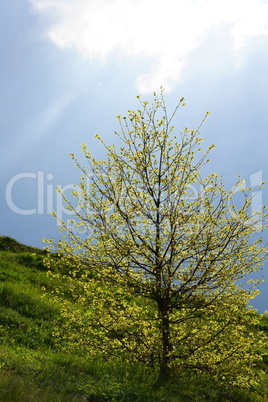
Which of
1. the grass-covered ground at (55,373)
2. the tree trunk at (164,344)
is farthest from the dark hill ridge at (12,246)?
the tree trunk at (164,344)

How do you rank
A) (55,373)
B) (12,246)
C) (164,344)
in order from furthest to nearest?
1. (12,246)
2. (164,344)
3. (55,373)

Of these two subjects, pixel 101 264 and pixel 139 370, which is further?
pixel 139 370

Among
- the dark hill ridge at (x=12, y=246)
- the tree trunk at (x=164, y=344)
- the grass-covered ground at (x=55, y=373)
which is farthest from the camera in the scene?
the dark hill ridge at (x=12, y=246)

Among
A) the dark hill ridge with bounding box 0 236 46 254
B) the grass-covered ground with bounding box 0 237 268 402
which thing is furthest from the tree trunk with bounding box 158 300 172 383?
the dark hill ridge with bounding box 0 236 46 254

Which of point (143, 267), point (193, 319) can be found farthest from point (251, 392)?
point (143, 267)

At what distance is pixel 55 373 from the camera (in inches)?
350

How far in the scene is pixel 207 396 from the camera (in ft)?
35.9

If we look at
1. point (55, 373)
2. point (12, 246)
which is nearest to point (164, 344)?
point (55, 373)

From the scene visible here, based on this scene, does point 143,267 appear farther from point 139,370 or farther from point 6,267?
point 6,267

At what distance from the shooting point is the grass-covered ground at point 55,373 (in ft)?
25.7

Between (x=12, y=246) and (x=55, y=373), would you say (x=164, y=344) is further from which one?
(x=12, y=246)

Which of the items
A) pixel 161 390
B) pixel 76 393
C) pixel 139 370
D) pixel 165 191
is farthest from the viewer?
pixel 139 370

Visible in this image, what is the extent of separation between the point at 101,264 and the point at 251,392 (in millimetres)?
7839

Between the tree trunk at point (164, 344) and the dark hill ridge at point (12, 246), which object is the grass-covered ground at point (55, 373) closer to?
the tree trunk at point (164, 344)
